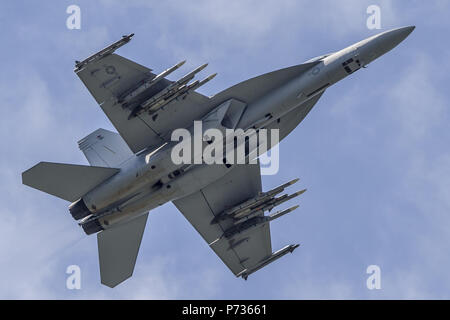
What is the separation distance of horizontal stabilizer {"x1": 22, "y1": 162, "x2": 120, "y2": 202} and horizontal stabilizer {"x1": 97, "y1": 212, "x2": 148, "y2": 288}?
2.65 metres

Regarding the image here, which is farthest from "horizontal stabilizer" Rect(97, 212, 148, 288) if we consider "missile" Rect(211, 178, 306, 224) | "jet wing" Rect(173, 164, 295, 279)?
"missile" Rect(211, 178, 306, 224)

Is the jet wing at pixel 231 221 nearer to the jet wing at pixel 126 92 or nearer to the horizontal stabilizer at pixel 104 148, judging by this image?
the horizontal stabilizer at pixel 104 148

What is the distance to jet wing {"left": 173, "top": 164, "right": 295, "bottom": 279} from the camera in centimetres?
3538

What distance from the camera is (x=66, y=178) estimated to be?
1267 inches

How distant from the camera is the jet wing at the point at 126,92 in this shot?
103 feet

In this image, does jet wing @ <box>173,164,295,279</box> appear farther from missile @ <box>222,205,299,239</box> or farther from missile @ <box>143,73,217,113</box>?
missile @ <box>143,73,217,113</box>

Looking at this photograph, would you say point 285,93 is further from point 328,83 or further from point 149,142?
point 149,142

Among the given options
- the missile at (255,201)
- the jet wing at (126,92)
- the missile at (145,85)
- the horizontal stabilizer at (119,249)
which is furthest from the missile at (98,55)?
the missile at (255,201)

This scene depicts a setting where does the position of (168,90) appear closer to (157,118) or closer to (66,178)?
(157,118)

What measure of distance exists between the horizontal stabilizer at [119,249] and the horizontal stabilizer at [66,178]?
104 inches

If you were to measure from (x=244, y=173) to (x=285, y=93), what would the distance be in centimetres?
524

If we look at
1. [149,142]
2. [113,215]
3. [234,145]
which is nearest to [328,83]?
[234,145]

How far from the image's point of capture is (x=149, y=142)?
1289 inches

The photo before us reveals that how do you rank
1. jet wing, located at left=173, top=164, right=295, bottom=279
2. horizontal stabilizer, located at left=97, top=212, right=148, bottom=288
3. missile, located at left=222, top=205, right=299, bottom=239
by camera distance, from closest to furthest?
horizontal stabilizer, located at left=97, top=212, right=148, bottom=288, jet wing, located at left=173, top=164, right=295, bottom=279, missile, located at left=222, top=205, right=299, bottom=239
